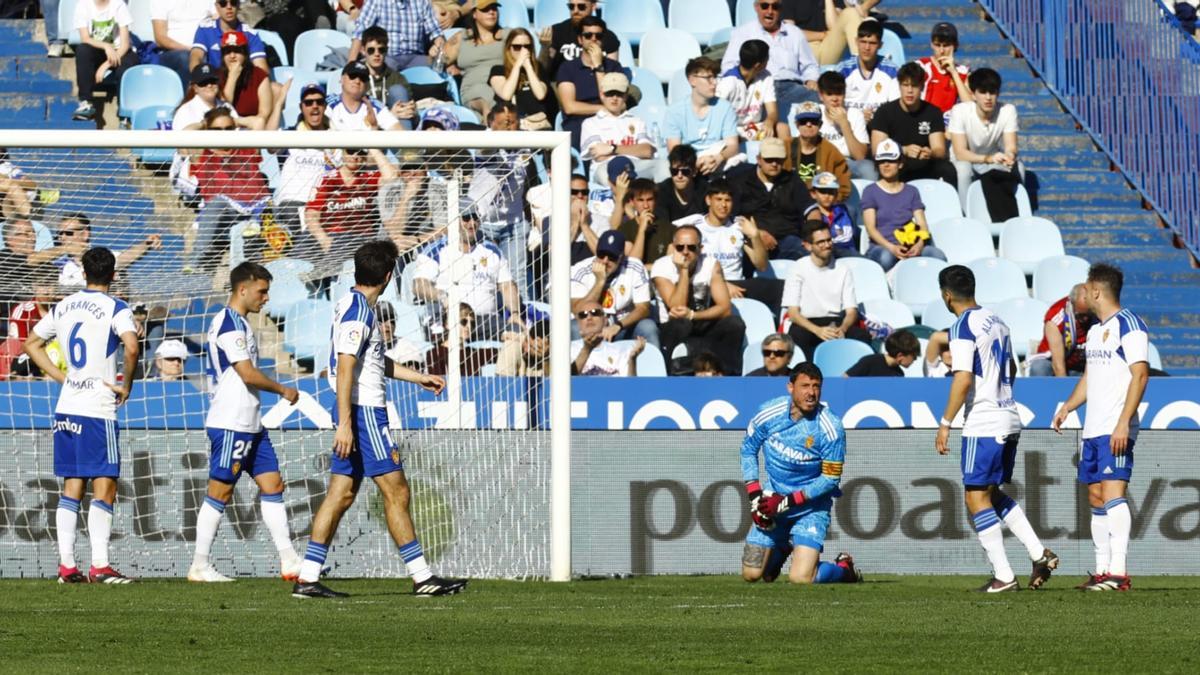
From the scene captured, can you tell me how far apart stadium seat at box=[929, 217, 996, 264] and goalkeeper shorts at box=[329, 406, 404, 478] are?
7.93 m

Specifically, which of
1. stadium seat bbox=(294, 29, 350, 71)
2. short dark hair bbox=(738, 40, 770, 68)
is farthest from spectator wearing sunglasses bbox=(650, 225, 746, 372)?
stadium seat bbox=(294, 29, 350, 71)

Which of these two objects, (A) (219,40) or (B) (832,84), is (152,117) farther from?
(B) (832,84)

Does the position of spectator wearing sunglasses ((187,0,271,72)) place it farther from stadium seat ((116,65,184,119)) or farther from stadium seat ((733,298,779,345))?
stadium seat ((733,298,779,345))

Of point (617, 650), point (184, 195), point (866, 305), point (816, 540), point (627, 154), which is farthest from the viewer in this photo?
point (627, 154)

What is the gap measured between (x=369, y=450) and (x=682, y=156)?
666cm

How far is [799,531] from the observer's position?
12492 millimetres

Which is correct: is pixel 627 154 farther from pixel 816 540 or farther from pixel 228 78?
pixel 816 540

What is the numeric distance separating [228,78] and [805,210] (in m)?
5.06

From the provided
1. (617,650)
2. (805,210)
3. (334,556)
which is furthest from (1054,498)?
(617,650)

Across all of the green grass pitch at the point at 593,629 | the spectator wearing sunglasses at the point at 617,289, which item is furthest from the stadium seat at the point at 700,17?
the green grass pitch at the point at 593,629

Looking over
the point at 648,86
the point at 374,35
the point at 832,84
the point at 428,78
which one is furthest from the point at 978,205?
the point at 374,35

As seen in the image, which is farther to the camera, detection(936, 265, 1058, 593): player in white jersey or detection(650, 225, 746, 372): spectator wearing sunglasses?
detection(650, 225, 746, 372): spectator wearing sunglasses

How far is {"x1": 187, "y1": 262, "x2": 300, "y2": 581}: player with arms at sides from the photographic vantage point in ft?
37.4

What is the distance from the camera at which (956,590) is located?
38.2 ft
